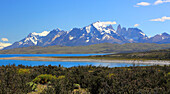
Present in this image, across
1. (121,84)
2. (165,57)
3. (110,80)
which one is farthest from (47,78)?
(165,57)

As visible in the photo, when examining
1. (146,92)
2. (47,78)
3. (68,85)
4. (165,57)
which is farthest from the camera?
(165,57)

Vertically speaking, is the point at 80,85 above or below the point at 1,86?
below

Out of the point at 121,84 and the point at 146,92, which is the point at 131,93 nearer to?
the point at 146,92

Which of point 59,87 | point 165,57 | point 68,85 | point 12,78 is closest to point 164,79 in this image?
point 68,85

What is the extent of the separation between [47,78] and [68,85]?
16.3 ft

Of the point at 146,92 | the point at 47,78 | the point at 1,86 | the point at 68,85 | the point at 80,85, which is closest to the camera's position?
the point at 146,92

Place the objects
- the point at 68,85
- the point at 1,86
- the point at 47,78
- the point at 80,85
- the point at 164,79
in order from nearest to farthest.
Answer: the point at 1,86
the point at 68,85
the point at 164,79
the point at 80,85
the point at 47,78

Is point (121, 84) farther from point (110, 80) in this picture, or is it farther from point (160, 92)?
point (160, 92)

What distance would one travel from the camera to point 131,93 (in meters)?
9.67

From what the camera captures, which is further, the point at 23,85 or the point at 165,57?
the point at 165,57

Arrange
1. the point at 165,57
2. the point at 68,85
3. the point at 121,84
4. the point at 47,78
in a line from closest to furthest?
the point at 121,84
the point at 68,85
the point at 47,78
the point at 165,57

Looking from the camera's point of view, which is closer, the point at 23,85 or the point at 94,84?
the point at 23,85

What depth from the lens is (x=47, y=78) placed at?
17.1m

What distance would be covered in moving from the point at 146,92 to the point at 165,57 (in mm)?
116338
